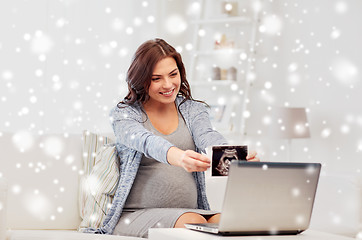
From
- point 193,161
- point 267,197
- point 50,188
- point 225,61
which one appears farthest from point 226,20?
point 267,197

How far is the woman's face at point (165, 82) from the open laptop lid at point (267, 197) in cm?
78

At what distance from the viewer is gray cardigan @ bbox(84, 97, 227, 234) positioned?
188 cm

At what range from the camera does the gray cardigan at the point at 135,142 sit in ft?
6.16

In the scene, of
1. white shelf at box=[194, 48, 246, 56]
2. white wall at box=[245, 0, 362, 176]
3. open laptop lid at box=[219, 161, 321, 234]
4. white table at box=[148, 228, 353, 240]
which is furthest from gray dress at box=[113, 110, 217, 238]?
white shelf at box=[194, 48, 246, 56]

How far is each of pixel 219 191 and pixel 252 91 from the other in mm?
2135

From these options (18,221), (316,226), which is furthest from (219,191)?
(18,221)

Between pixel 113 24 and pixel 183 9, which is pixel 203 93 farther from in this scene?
pixel 113 24

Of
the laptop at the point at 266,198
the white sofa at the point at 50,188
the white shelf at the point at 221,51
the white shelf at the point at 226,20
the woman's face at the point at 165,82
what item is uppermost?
the white shelf at the point at 226,20

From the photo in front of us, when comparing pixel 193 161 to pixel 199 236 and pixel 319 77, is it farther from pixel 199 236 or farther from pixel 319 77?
pixel 319 77

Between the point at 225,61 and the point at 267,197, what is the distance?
325 cm

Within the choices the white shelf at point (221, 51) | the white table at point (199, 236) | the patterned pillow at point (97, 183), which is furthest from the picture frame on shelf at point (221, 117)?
the white table at point (199, 236)

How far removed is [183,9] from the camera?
4.60 m

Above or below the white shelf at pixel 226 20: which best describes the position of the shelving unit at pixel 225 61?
below

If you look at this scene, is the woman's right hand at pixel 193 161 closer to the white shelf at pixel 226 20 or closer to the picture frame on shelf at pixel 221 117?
the picture frame on shelf at pixel 221 117
